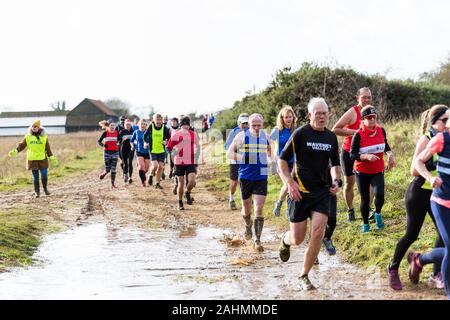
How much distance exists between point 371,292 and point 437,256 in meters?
0.86

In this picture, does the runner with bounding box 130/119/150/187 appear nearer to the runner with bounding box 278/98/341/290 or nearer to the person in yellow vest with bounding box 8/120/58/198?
the person in yellow vest with bounding box 8/120/58/198

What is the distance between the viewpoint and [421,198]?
7.26m

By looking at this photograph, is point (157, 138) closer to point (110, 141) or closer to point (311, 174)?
point (110, 141)

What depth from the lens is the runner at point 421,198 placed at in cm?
711

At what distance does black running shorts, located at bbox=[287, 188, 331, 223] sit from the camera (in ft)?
24.8

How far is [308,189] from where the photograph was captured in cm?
764

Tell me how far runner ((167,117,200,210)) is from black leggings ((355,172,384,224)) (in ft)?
19.3

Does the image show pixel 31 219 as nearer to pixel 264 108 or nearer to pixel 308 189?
pixel 308 189

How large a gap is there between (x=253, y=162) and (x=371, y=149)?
1.92 meters
